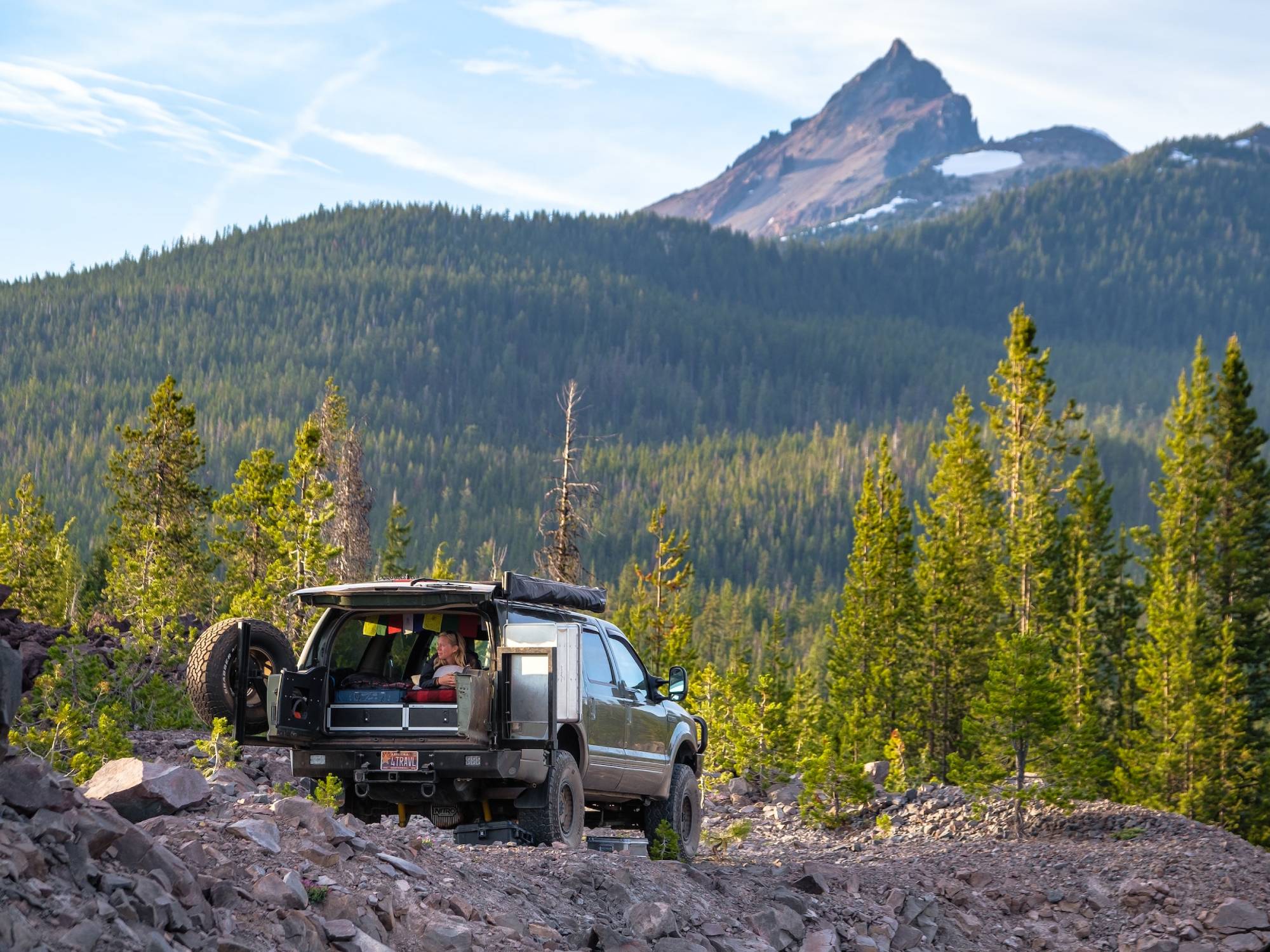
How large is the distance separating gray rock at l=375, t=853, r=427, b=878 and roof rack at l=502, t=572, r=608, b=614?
2707mm

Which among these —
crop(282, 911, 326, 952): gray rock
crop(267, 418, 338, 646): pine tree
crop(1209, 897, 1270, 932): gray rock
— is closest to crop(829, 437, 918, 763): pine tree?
crop(267, 418, 338, 646): pine tree

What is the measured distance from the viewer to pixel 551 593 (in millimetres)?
12914

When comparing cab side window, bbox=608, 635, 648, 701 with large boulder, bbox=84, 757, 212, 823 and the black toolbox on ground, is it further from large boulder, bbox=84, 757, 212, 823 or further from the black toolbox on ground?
large boulder, bbox=84, 757, 212, 823

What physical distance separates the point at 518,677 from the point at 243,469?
103 ft

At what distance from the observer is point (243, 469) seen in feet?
136

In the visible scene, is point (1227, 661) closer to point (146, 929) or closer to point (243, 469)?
point (243, 469)

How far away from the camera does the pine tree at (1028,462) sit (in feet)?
156

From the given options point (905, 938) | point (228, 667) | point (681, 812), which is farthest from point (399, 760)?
point (905, 938)

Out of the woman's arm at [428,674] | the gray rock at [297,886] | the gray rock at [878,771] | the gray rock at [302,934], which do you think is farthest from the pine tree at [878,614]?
the gray rock at [302,934]

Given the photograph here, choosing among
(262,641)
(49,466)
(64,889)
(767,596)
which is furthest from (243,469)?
(49,466)

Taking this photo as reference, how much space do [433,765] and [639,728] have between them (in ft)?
9.20

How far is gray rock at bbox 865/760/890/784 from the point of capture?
3164 cm

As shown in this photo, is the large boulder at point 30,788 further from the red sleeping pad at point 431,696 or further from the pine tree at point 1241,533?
the pine tree at point 1241,533

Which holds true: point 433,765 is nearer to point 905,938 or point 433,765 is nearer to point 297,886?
point 297,886
